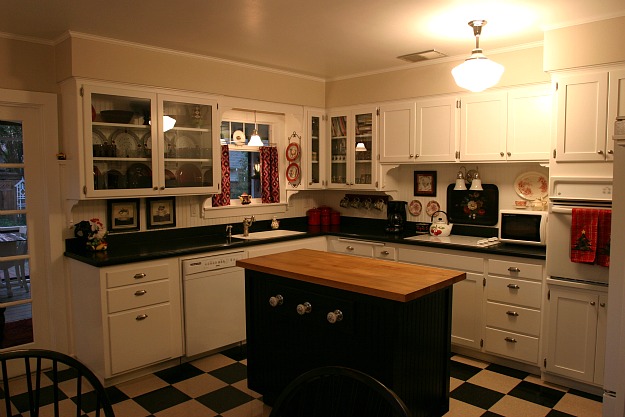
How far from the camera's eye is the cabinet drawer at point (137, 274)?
10.9 feet

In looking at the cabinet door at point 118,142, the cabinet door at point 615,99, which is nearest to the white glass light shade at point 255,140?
the cabinet door at point 118,142

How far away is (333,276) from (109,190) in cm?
198

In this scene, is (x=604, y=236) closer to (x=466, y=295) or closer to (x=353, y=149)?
(x=466, y=295)

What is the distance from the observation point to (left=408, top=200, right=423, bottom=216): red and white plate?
475cm

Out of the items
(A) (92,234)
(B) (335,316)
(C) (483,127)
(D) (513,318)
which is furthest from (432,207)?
(A) (92,234)

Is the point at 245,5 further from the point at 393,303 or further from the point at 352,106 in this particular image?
the point at 352,106

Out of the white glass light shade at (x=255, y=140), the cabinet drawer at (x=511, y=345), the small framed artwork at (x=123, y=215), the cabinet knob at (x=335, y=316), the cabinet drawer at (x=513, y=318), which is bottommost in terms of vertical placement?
the cabinet drawer at (x=511, y=345)

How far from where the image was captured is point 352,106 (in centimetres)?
491

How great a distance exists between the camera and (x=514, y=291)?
3.58 metres

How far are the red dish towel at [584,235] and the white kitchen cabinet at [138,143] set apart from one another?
2758 mm

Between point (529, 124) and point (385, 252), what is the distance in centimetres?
155

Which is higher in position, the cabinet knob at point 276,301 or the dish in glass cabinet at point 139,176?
the dish in glass cabinet at point 139,176

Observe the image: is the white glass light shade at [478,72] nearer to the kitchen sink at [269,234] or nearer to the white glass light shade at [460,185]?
the white glass light shade at [460,185]

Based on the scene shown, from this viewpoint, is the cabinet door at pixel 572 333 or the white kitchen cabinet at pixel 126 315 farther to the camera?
the white kitchen cabinet at pixel 126 315
